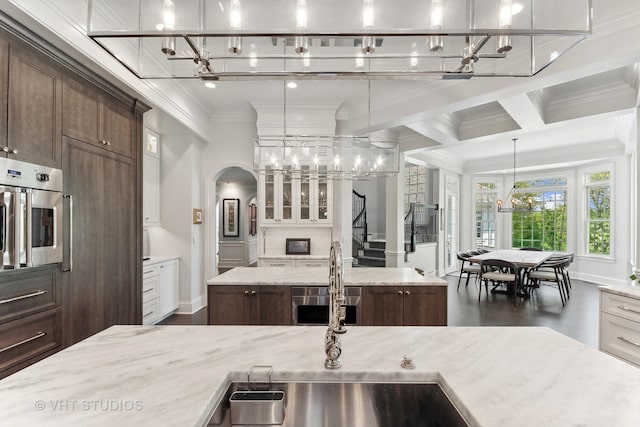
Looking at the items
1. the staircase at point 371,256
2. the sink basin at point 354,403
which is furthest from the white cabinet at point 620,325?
the staircase at point 371,256

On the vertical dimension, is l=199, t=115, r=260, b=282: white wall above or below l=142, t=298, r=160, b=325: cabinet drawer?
above

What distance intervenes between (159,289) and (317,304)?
2704 millimetres

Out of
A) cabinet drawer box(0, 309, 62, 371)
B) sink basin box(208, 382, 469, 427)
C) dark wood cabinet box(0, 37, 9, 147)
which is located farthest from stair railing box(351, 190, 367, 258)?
sink basin box(208, 382, 469, 427)

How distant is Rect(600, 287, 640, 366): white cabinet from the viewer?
2.63m

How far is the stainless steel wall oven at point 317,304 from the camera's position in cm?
290

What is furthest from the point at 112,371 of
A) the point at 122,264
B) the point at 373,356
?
the point at 122,264

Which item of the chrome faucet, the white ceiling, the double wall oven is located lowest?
the chrome faucet

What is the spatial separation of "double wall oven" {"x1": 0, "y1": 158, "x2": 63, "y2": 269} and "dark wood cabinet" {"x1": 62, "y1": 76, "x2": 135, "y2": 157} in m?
0.48

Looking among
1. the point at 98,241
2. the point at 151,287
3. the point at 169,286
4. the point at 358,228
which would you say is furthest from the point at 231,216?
the point at 98,241

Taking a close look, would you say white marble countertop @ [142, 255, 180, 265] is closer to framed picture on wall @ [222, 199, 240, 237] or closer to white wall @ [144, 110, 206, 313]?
white wall @ [144, 110, 206, 313]

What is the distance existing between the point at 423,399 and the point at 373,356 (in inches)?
8.5

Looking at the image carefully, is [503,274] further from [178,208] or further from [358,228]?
[178,208]

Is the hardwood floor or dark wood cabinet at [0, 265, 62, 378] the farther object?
the hardwood floor

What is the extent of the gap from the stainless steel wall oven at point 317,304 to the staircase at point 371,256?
4379mm
